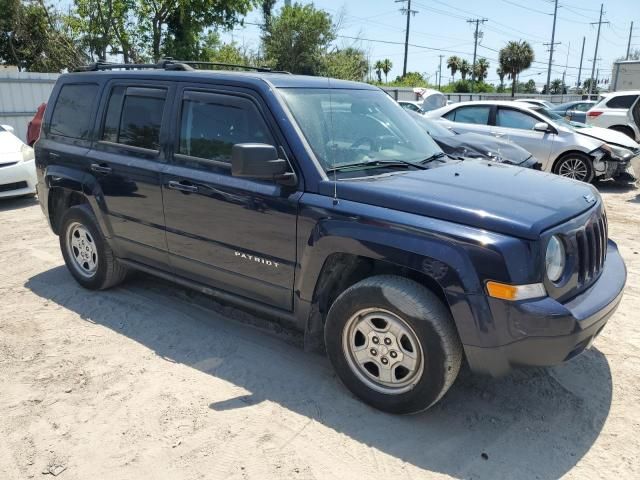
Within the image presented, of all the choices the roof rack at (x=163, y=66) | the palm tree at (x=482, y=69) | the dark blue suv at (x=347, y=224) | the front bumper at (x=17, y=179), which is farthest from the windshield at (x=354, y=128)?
the palm tree at (x=482, y=69)

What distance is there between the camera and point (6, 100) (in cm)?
1362

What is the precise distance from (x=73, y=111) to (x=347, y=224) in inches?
122

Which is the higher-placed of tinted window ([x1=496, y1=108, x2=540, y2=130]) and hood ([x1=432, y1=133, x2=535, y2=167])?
tinted window ([x1=496, y1=108, x2=540, y2=130])

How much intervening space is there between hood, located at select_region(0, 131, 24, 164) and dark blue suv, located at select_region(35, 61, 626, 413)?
4.78 meters

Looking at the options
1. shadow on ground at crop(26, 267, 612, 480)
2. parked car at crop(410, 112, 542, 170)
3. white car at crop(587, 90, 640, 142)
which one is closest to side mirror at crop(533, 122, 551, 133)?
parked car at crop(410, 112, 542, 170)

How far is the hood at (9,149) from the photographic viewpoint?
8.62 metres

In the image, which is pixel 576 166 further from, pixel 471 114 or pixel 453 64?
pixel 453 64

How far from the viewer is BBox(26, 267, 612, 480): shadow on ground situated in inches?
113

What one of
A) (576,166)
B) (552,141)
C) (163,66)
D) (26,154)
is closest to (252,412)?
(163,66)

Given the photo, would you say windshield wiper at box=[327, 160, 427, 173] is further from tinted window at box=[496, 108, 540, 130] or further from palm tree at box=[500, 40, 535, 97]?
palm tree at box=[500, 40, 535, 97]

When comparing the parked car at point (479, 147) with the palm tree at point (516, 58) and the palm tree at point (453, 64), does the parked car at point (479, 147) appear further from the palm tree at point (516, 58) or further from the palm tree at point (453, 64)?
the palm tree at point (453, 64)

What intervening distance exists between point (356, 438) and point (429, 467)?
1.39ft

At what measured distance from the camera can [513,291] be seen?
2646 millimetres

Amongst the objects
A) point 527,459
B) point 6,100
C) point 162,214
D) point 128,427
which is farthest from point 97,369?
point 6,100
